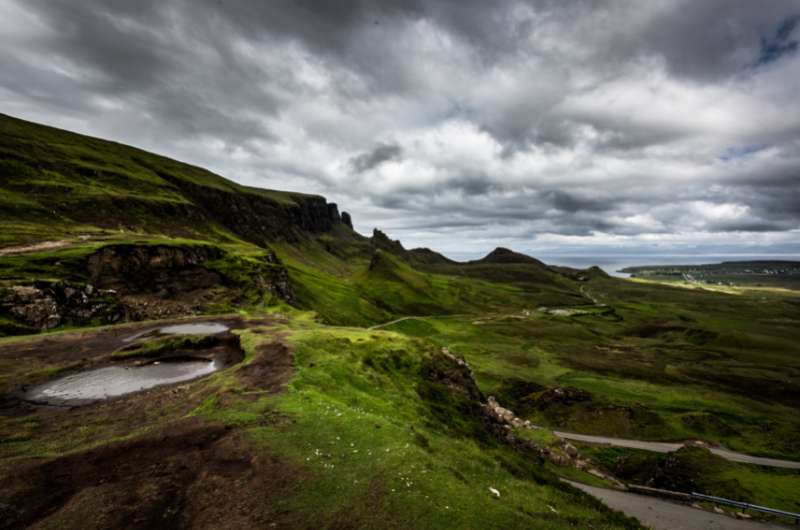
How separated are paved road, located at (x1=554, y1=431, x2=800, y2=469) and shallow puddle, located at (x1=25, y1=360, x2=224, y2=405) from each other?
201ft

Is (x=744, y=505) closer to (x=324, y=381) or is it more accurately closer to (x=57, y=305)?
(x=324, y=381)

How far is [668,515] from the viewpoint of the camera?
1459 inches

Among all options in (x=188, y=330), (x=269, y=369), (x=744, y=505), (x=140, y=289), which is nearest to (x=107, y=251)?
(x=140, y=289)

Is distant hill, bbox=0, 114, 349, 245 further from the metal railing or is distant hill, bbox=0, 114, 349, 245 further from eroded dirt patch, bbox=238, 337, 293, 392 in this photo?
the metal railing

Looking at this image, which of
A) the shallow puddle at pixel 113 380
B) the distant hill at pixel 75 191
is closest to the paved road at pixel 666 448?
the shallow puddle at pixel 113 380

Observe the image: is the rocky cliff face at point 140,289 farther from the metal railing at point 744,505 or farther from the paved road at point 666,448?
the metal railing at point 744,505

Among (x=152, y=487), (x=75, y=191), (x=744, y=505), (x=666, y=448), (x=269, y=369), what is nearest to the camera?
(x=152, y=487)

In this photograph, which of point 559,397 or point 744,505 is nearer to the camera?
point 744,505

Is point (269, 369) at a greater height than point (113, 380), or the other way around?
point (269, 369)

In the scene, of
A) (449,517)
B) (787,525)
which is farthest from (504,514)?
(787,525)

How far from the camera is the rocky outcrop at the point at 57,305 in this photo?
46250mm

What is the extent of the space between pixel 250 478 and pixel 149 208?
14683 cm

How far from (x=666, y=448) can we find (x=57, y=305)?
99.0m

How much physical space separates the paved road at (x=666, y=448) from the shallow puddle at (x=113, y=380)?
61284 mm
